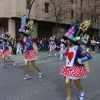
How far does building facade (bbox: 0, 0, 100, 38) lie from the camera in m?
26.2

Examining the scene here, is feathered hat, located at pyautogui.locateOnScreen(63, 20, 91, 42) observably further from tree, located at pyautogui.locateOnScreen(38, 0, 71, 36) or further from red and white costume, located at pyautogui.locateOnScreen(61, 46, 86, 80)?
tree, located at pyautogui.locateOnScreen(38, 0, 71, 36)

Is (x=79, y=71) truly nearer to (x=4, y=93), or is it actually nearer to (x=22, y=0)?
(x=4, y=93)

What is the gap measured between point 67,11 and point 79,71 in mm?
28059

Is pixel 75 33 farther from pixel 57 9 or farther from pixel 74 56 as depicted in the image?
pixel 57 9

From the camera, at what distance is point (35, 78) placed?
7500mm

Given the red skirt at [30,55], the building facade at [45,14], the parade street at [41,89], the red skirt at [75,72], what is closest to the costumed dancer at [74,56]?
the red skirt at [75,72]

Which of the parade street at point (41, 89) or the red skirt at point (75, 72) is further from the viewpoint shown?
the parade street at point (41, 89)

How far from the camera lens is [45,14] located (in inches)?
1148

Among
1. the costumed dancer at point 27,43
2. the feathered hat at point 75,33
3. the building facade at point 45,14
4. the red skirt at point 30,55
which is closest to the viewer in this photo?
the feathered hat at point 75,33

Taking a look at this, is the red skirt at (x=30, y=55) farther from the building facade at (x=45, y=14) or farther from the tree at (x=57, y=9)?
the tree at (x=57, y=9)

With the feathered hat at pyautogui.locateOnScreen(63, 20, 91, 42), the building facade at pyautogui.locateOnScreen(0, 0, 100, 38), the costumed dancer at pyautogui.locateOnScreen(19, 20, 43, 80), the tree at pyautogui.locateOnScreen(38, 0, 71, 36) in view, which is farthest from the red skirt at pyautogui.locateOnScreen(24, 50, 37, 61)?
the tree at pyautogui.locateOnScreen(38, 0, 71, 36)

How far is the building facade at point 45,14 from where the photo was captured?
86.1 feet

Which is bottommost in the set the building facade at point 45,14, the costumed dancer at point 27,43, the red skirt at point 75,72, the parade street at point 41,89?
the parade street at point 41,89

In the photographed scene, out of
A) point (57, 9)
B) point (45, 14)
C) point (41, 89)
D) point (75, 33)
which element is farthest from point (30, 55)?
point (57, 9)
